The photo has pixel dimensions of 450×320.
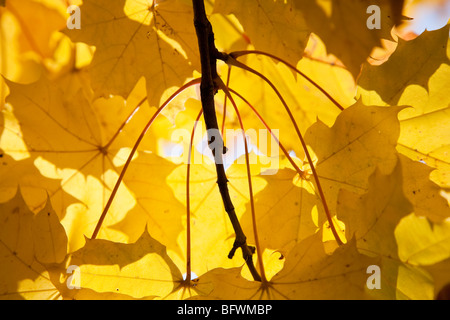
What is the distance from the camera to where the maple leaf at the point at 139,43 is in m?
1.05

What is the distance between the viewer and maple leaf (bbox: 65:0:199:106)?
105 centimetres

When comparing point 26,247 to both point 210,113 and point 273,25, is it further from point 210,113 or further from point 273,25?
point 273,25

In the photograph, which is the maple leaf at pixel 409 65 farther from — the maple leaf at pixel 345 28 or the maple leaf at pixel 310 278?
the maple leaf at pixel 310 278

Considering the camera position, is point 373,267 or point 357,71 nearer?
point 373,267

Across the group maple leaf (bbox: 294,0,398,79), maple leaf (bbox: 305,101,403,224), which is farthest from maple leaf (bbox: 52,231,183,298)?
maple leaf (bbox: 294,0,398,79)

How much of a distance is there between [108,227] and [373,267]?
1.97ft

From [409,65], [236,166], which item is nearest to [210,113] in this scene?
[236,166]

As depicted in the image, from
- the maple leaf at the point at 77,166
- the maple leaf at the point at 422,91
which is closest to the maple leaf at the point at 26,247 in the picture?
the maple leaf at the point at 77,166

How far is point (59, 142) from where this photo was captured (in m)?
1.08

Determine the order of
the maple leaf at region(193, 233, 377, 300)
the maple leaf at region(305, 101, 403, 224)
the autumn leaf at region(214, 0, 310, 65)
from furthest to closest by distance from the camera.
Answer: the autumn leaf at region(214, 0, 310, 65) < the maple leaf at region(305, 101, 403, 224) < the maple leaf at region(193, 233, 377, 300)

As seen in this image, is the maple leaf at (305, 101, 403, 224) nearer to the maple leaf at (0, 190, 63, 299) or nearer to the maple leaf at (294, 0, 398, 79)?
the maple leaf at (294, 0, 398, 79)

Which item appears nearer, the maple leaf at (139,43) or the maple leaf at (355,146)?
the maple leaf at (355,146)
